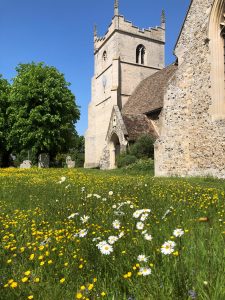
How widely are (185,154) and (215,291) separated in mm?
14418

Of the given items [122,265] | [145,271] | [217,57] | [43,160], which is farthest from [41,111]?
[145,271]

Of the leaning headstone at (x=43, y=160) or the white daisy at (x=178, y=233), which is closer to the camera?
the white daisy at (x=178, y=233)

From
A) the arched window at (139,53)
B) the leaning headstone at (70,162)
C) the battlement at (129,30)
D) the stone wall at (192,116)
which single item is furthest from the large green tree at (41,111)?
the leaning headstone at (70,162)

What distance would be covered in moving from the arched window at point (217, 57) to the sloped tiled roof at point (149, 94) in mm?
12282

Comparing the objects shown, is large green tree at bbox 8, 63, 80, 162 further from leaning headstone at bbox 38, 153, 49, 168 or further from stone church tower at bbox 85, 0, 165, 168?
stone church tower at bbox 85, 0, 165, 168

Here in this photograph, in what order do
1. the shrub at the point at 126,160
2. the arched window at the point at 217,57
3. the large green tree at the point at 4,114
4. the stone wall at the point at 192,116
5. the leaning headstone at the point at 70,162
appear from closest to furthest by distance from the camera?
1. the arched window at the point at 217,57
2. the stone wall at the point at 192,116
3. the shrub at the point at 126,160
4. the large green tree at the point at 4,114
5. the leaning headstone at the point at 70,162

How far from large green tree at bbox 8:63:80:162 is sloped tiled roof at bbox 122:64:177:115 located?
21.1 feet

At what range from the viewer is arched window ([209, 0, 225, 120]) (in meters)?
14.2

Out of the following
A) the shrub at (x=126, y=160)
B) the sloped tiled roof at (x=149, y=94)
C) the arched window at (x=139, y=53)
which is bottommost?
the shrub at (x=126, y=160)

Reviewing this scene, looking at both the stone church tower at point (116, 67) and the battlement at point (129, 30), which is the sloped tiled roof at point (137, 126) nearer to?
the stone church tower at point (116, 67)

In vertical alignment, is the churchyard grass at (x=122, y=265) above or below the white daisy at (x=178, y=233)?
below

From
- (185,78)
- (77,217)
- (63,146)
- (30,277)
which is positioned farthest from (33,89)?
(30,277)

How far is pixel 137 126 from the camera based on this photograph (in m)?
27.6

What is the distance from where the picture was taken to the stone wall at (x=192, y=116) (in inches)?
575
